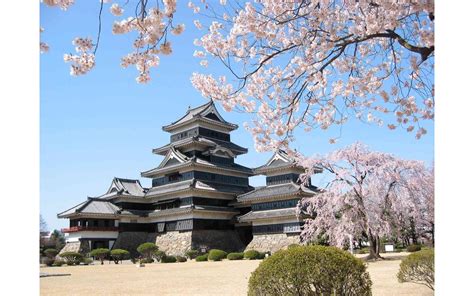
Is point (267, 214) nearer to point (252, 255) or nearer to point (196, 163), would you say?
point (252, 255)

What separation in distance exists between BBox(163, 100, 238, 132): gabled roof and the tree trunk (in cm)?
1138

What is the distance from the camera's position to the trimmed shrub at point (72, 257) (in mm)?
18009

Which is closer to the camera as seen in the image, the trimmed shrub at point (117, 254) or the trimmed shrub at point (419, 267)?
the trimmed shrub at point (419, 267)

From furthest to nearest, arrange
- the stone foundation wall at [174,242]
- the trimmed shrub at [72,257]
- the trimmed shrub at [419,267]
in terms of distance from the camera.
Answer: the stone foundation wall at [174,242]
the trimmed shrub at [72,257]
the trimmed shrub at [419,267]

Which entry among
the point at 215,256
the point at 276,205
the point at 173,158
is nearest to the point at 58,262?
the point at 215,256

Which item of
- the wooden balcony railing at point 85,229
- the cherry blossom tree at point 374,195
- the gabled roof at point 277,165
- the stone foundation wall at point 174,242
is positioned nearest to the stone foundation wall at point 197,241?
the stone foundation wall at point 174,242

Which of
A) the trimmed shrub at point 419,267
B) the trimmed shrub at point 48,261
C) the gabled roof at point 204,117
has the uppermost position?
the gabled roof at point 204,117

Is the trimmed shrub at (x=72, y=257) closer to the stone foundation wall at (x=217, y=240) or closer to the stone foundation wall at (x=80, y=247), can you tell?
the stone foundation wall at (x=80, y=247)

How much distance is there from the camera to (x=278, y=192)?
18484 mm

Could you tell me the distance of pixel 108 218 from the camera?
817 inches

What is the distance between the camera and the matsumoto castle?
18734 millimetres

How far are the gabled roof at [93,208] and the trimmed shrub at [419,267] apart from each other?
1709 cm
